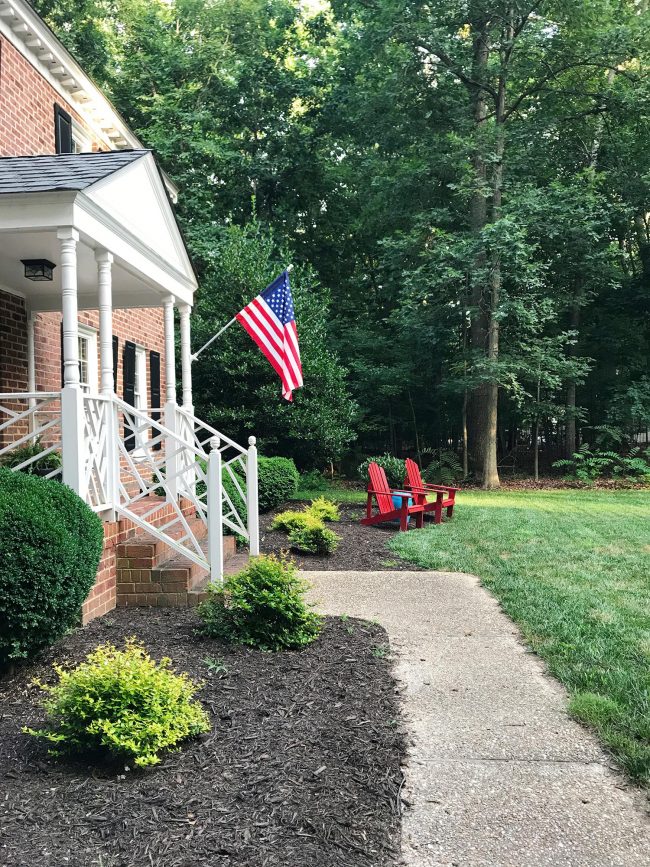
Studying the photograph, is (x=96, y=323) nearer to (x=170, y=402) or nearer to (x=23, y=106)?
(x=170, y=402)

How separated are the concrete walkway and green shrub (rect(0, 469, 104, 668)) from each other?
202 centimetres

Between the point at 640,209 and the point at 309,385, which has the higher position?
the point at 640,209

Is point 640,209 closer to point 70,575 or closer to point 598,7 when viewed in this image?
point 598,7

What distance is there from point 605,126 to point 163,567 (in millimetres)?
19188

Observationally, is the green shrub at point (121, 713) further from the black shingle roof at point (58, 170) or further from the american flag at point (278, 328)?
the american flag at point (278, 328)

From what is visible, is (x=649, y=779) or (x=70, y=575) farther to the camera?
(x=70, y=575)

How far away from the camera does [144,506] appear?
320 inches

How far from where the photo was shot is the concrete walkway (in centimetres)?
262

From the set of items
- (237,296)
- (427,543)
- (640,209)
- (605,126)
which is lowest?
(427,543)

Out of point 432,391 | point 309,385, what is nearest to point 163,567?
point 309,385

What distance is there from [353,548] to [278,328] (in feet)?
10.0

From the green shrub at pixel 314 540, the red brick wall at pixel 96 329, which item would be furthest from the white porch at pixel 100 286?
the green shrub at pixel 314 540

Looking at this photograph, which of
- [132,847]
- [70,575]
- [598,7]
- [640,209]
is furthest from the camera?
[640,209]

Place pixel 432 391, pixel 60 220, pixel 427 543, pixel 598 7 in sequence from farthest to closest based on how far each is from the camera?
pixel 432 391 → pixel 598 7 → pixel 427 543 → pixel 60 220
